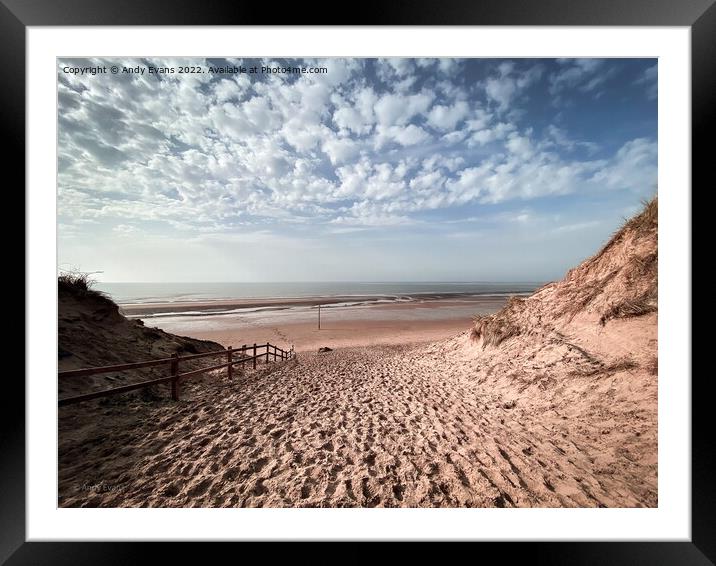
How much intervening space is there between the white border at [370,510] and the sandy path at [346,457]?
112 millimetres

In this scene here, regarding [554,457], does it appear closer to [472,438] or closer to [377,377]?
[472,438]

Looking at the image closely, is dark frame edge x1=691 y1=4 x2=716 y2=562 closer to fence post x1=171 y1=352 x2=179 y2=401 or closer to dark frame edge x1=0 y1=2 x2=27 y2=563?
dark frame edge x1=0 y1=2 x2=27 y2=563

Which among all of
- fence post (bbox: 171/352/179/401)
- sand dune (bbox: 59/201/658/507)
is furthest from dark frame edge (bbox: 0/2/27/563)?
fence post (bbox: 171/352/179/401)

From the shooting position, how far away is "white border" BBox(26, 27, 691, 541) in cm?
192

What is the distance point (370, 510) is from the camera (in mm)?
1950

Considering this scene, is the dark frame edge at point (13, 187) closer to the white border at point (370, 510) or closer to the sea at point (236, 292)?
the white border at point (370, 510)

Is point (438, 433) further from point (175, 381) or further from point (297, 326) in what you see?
point (297, 326)

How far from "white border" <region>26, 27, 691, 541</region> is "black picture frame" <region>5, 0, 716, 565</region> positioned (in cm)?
6

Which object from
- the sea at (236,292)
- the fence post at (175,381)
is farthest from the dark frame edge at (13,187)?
the sea at (236,292)
